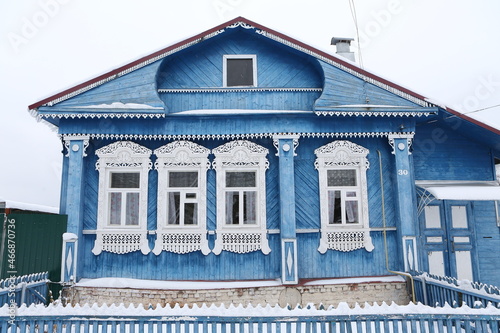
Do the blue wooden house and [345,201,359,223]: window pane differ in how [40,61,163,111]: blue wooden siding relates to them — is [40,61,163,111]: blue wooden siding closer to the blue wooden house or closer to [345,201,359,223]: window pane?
the blue wooden house

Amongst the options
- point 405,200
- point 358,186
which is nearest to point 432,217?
point 405,200

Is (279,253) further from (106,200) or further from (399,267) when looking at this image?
(106,200)

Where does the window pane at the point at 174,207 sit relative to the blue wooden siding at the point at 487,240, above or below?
above

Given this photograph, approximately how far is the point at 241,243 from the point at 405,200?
13.3 feet

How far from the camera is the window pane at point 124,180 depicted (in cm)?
884

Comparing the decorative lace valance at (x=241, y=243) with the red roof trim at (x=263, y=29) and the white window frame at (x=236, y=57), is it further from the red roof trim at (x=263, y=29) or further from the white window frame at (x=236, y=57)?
the red roof trim at (x=263, y=29)

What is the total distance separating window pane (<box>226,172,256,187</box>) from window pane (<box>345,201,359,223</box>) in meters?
2.39

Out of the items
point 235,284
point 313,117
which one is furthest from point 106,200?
point 313,117

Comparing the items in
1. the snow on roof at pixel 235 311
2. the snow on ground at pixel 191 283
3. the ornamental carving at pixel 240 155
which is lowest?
the snow on ground at pixel 191 283

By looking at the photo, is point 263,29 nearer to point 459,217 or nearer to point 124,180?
point 124,180

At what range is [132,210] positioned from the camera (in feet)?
28.7

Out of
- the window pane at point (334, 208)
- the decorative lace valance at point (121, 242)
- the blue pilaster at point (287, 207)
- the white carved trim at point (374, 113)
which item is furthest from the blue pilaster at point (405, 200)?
the decorative lace valance at point (121, 242)

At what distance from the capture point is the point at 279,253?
8562mm

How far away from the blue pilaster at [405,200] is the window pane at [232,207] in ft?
12.7
